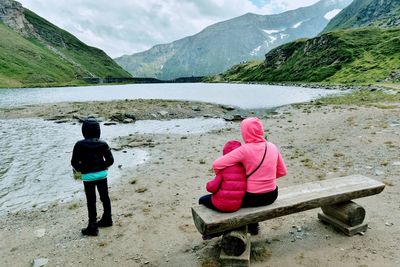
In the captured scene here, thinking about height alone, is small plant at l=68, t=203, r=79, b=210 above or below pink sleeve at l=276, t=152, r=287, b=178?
below

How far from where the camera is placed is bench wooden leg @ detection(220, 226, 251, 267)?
22.4ft

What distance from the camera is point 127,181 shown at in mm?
14461

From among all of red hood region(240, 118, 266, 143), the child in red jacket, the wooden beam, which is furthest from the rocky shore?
red hood region(240, 118, 266, 143)

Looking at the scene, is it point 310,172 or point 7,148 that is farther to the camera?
point 7,148

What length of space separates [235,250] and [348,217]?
3.45m

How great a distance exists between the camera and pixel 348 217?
8148 millimetres

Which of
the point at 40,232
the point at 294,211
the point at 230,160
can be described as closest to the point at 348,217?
the point at 294,211

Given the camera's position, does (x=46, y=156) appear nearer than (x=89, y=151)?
No

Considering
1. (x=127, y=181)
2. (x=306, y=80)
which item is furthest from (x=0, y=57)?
(x=127, y=181)

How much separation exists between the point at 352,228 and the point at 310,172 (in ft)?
18.6

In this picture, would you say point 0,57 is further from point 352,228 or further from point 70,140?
point 352,228

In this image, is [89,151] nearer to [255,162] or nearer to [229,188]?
[229,188]

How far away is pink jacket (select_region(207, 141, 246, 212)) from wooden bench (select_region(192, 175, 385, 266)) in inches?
7.9

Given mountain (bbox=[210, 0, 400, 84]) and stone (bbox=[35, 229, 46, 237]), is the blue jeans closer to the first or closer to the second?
stone (bbox=[35, 229, 46, 237])
